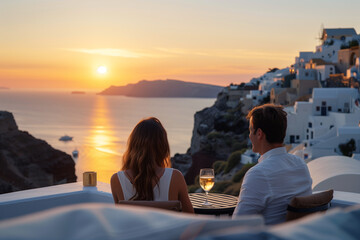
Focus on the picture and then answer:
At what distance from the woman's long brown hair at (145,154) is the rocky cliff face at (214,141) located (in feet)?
124

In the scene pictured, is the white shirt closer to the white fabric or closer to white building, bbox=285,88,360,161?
the white fabric

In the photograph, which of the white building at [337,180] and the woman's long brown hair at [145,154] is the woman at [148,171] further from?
the white building at [337,180]

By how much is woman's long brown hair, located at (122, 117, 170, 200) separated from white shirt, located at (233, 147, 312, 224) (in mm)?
545

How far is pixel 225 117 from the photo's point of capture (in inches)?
1842

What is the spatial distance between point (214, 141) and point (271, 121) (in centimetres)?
3974

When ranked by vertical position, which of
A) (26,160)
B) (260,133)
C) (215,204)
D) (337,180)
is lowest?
(26,160)

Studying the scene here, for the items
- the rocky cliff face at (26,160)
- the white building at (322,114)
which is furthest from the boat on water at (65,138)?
the rocky cliff face at (26,160)

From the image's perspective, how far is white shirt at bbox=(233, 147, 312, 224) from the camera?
2580 mm

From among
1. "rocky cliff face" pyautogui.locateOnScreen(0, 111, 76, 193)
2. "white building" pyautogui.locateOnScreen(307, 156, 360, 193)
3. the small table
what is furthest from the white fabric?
"rocky cliff face" pyautogui.locateOnScreen(0, 111, 76, 193)

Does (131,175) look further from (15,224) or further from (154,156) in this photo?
(15,224)

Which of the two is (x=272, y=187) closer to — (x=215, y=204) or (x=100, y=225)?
(x=215, y=204)

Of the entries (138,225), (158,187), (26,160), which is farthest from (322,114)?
(138,225)

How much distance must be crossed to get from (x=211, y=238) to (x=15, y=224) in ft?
1.33

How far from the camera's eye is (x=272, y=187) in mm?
2590
